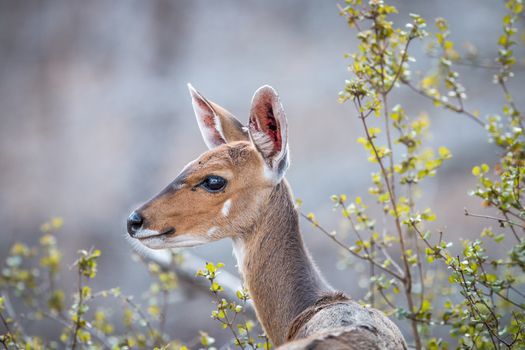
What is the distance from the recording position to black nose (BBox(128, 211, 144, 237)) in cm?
408

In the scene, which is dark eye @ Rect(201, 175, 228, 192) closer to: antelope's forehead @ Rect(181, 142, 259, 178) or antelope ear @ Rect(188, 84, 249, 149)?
antelope's forehead @ Rect(181, 142, 259, 178)

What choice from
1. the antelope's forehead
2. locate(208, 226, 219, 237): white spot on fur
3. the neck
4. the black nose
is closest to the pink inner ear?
the antelope's forehead

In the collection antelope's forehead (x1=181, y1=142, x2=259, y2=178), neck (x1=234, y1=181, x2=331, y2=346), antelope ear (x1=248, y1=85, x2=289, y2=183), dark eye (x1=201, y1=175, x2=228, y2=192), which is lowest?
neck (x1=234, y1=181, x2=331, y2=346)

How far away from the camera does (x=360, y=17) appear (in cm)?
432

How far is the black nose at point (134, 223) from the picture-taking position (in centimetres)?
408

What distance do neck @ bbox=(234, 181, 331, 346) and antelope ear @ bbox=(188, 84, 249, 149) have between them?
2.02 feet

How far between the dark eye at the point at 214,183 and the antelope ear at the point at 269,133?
294mm

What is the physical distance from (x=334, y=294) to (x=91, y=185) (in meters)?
10.9

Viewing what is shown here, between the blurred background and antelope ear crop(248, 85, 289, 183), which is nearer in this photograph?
antelope ear crop(248, 85, 289, 183)

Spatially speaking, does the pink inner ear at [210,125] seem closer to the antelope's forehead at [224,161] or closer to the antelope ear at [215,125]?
the antelope ear at [215,125]

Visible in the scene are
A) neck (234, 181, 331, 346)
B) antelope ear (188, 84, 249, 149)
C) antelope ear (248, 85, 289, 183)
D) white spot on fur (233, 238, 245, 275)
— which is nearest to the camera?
neck (234, 181, 331, 346)

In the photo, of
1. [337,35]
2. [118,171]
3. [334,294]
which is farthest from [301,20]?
[334,294]

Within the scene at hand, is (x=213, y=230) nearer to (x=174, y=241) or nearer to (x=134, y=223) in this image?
(x=174, y=241)

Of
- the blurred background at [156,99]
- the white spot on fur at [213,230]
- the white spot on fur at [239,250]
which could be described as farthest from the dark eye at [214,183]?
the blurred background at [156,99]
